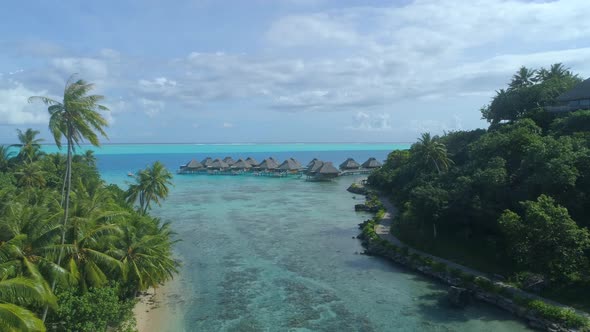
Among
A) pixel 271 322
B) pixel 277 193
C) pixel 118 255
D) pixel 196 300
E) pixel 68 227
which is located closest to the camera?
pixel 68 227

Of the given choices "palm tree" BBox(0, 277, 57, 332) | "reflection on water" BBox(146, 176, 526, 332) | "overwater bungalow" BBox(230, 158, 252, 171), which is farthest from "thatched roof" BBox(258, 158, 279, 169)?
"palm tree" BBox(0, 277, 57, 332)

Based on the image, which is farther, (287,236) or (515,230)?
Result: (287,236)

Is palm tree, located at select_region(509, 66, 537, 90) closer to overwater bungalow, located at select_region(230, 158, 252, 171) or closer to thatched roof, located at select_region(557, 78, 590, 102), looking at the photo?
thatched roof, located at select_region(557, 78, 590, 102)

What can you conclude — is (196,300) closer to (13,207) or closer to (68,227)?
(68,227)

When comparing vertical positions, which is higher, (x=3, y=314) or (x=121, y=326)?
(x=3, y=314)

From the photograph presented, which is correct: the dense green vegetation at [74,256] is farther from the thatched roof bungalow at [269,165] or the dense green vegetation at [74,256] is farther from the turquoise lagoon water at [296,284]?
the thatched roof bungalow at [269,165]

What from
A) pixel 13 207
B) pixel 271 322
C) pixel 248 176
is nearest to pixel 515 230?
pixel 271 322

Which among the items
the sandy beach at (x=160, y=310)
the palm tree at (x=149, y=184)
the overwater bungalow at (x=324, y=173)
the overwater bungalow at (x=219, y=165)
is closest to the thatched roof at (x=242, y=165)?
the overwater bungalow at (x=219, y=165)
